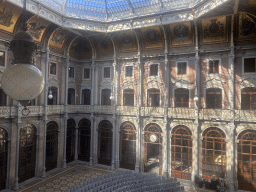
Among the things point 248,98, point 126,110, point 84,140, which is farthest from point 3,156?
point 248,98

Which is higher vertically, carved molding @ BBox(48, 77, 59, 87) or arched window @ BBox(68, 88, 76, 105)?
Result: carved molding @ BBox(48, 77, 59, 87)

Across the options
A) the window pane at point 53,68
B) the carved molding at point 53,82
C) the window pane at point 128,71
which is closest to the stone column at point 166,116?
the window pane at point 128,71

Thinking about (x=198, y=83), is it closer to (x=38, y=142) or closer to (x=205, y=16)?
(x=205, y=16)

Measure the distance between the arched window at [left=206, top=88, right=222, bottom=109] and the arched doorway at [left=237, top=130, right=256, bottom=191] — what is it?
2858mm

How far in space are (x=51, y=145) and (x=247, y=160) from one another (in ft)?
54.6

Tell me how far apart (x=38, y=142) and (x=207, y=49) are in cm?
1648

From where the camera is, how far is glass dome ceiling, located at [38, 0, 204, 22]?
16.1 m

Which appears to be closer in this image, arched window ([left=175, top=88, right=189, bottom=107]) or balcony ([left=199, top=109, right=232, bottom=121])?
balcony ([left=199, top=109, right=232, bottom=121])

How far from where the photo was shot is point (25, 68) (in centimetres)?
221

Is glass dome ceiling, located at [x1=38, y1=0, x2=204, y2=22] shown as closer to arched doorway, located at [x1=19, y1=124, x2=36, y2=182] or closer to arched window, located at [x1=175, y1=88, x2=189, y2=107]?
arched window, located at [x1=175, y1=88, x2=189, y2=107]

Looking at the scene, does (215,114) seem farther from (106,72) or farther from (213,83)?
(106,72)

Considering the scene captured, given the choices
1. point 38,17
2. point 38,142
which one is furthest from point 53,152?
point 38,17

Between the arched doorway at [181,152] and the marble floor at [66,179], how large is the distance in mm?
850

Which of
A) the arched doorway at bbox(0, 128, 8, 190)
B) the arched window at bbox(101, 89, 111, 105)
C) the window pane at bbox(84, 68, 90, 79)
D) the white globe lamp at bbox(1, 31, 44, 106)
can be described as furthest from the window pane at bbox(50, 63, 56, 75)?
the white globe lamp at bbox(1, 31, 44, 106)
